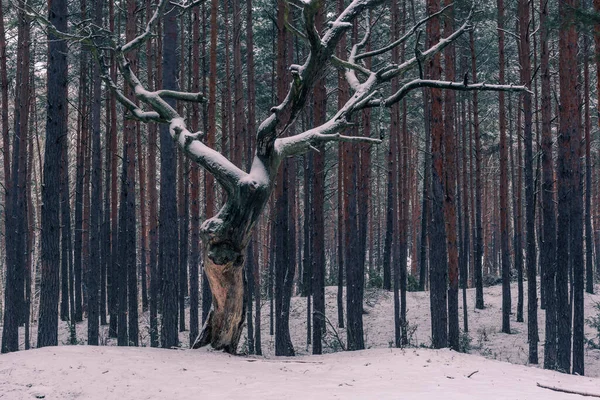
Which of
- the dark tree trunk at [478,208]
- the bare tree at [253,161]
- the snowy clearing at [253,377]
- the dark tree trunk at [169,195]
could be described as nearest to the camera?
the snowy clearing at [253,377]

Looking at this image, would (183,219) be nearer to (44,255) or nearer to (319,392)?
(44,255)

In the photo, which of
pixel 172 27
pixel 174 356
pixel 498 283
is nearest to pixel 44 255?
pixel 174 356

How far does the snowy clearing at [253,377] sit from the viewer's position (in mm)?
6270

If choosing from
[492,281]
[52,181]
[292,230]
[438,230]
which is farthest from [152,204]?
[492,281]

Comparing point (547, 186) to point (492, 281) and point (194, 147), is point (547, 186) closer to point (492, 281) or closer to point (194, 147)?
point (194, 147)

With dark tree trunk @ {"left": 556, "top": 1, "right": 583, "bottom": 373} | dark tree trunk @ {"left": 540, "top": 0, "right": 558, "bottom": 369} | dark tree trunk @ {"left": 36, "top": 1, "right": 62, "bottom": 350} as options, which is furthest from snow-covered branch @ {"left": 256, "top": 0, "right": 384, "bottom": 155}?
dark tree trunk @ {"left": 540, "top": 0, "right": 558, "bottom": 369}

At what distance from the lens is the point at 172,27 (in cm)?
1291

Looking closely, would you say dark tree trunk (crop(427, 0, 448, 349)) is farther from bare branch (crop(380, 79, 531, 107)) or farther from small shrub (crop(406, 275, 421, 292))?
small shrub (crop(406, 275, 421, 292))

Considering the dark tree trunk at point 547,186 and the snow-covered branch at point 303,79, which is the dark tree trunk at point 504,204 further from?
the snow-covered branch at point 303,79

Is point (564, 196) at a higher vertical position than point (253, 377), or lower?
higher

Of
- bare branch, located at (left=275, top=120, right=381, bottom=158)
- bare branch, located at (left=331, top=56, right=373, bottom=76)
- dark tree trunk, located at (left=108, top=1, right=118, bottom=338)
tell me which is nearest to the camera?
bare branch, located at (left=275, top=120, right=381, bottom=158)

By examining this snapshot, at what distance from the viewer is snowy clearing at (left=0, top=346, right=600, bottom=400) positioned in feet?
20.6

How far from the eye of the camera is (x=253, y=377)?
7.07m

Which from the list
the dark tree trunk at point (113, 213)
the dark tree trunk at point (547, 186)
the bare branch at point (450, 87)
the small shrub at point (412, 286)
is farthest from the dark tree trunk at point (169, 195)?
the small shrub at point (412, 286)
